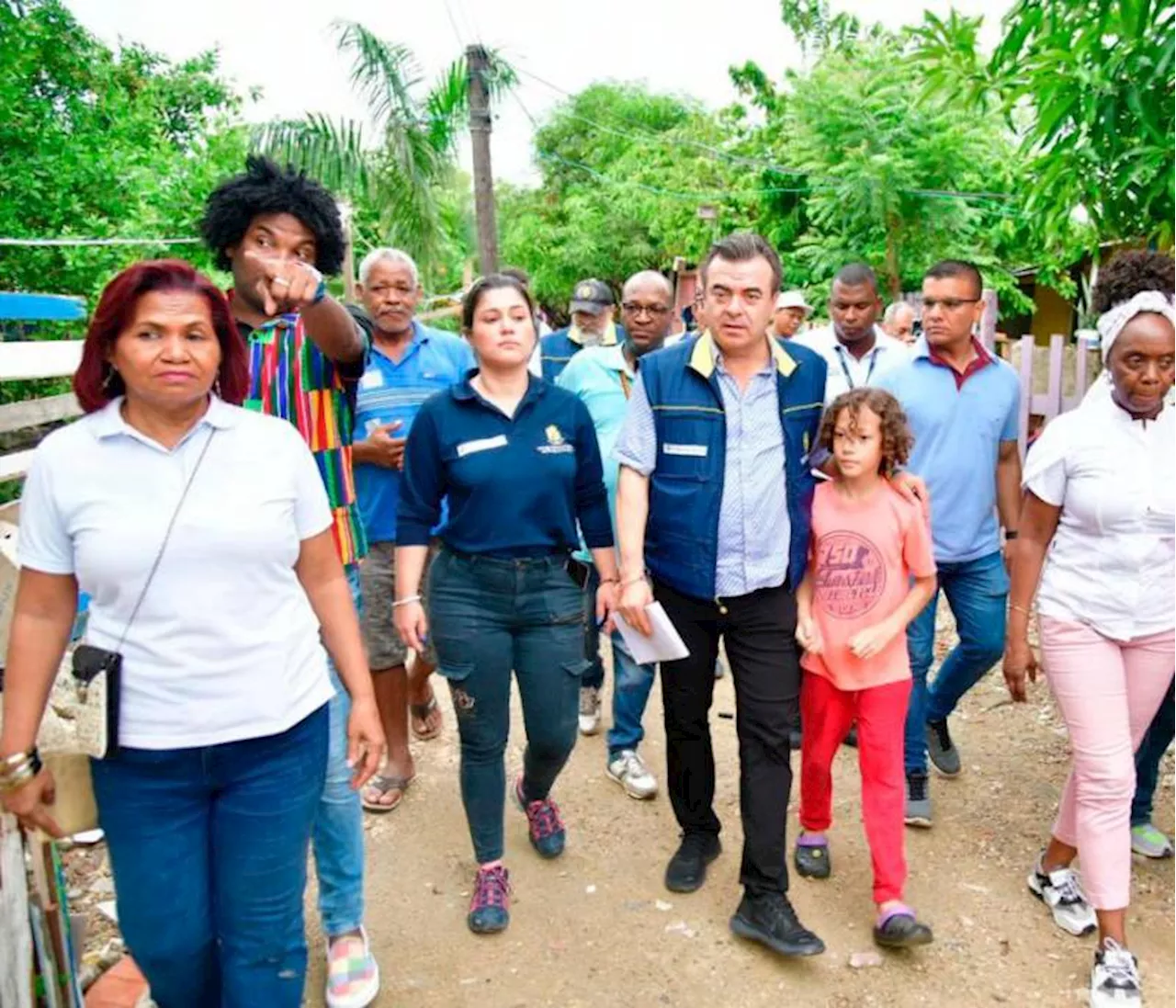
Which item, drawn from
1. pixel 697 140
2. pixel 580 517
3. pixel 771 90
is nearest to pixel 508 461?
pixel 580 517

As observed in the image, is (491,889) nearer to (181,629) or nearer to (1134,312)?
(181,629)

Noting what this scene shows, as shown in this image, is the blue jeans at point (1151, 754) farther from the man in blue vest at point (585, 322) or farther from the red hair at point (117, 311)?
the red hair at point (117, 311)

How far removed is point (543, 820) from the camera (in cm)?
365

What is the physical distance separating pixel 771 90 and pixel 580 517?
20.6 metres

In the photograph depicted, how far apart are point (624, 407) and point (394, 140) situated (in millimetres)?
9805

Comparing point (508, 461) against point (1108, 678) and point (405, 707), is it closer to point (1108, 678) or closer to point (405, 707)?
point (405, 707)

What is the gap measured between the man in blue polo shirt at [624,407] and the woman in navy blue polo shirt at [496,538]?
953 millimetres

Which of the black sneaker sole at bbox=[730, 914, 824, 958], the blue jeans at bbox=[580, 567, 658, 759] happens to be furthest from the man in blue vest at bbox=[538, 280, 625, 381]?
the black sneaker sole at bbox=[730, 914, 824, 958]

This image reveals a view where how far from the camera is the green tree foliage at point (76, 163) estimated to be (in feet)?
Result: 29.9

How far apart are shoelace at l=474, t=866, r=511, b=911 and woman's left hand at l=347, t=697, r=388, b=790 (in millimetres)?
990

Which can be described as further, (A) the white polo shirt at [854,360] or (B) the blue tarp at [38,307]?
(A) the white polo shirt at [854,360]

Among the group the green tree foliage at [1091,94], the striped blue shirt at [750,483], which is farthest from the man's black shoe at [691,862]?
the green tree foliage at [1091,94]

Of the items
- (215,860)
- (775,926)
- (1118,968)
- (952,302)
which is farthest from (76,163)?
(1118,968)

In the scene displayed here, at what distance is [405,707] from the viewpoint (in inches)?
160
